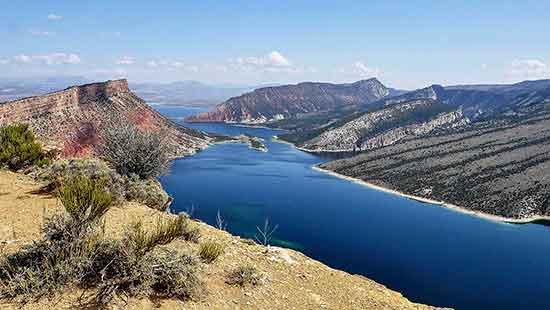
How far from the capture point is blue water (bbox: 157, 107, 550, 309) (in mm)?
59688

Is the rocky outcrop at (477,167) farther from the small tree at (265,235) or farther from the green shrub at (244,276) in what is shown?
the green shrub at (244,276)

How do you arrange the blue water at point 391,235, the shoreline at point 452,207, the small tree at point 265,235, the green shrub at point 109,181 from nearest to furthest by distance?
1. the green shrub at point 109,181
2. the small tree at point 265,235
3. the blue water at point 391,235
4. the shoreline at point 452,207

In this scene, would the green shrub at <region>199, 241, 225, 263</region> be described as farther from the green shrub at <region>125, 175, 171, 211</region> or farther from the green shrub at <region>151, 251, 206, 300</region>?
the green shrub at <region>125, 175, 171, 211</region>

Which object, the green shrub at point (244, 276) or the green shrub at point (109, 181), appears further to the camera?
the green shrub at point (109, 181)

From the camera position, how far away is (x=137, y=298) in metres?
10.5

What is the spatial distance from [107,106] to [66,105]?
68.8 feet

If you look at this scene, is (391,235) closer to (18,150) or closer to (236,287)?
(18,150)

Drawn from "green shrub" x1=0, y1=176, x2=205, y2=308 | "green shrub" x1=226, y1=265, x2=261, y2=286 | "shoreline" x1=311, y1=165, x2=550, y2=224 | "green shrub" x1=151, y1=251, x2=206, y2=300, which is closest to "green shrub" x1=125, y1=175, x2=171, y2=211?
"green shrub" x1=226, y1=265, x2=261, y2=286

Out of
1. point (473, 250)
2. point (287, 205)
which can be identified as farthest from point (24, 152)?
point (287, 205)

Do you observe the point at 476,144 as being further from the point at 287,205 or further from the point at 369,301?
the point at 369,301

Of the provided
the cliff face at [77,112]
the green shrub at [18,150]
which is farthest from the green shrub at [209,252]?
the cliff face at [77,112]

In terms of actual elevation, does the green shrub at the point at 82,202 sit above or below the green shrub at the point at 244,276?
above

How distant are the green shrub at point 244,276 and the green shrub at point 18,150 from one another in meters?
19.2

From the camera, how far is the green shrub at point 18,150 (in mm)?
26434
